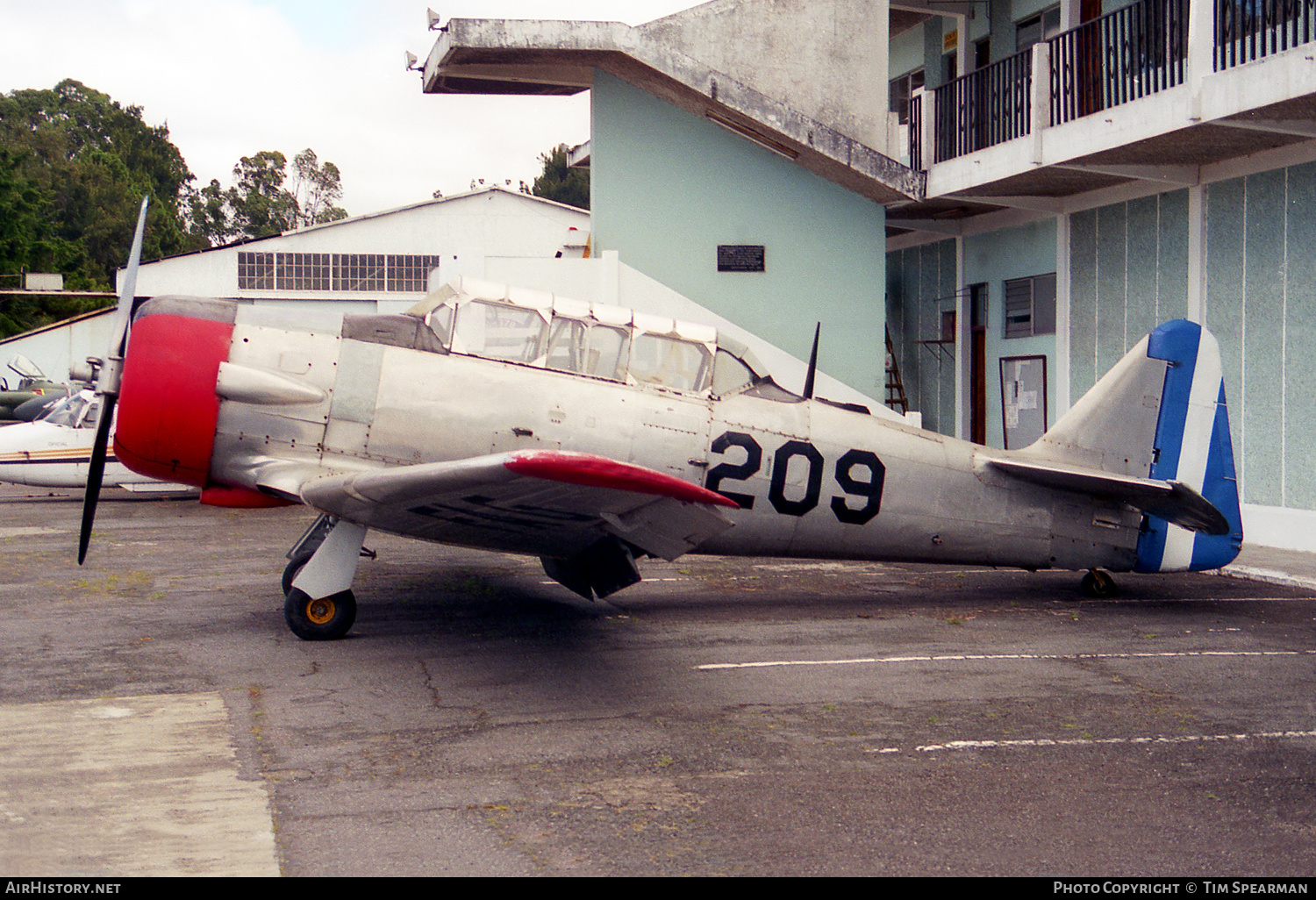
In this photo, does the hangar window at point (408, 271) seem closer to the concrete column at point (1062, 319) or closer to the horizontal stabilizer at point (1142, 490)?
the concrete column at point (1062, 319)

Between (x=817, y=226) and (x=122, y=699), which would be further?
(x=817, y=226)

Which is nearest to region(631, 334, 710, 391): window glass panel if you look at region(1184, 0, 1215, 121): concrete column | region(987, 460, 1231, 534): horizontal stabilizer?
region(987, 460, 1231, 534): horizontal stabilizer

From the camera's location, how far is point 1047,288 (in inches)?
644

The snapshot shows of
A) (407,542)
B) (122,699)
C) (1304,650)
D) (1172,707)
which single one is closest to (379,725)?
(122,699)

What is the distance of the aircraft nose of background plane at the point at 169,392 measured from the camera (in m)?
7.43

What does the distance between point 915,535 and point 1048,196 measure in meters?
8.84

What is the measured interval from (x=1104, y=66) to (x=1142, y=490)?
7172 mm

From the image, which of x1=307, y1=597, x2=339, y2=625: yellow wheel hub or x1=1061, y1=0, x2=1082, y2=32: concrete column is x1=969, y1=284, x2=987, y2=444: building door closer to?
x1=1061, y1=0, x2=1082, y2=32: concrete column

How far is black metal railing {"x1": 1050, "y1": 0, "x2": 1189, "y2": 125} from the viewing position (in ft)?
41.1

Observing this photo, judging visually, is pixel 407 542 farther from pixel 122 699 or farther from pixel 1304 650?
pixel 1304 650

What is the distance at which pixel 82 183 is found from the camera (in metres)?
75.6

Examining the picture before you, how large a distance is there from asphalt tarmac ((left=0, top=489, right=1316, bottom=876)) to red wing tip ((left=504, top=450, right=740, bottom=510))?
4.23 feet

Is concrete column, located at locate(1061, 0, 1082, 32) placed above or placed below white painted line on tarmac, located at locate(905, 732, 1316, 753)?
above

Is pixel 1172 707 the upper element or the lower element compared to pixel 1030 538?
lower
